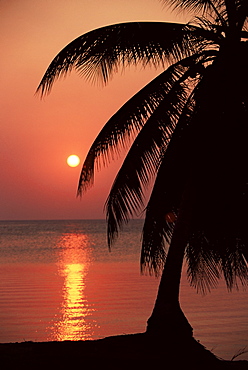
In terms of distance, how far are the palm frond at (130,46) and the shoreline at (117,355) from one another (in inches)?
157

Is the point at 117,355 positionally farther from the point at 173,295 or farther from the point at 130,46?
the point at 130,46

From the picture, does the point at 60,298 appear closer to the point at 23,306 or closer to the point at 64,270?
the point at 23,306

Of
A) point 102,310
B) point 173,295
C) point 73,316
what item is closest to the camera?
point 173,295

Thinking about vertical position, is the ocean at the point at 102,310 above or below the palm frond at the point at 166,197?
below

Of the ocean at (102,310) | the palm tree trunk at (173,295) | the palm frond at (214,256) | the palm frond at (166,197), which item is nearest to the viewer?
the palm tree trunk at (173,295)

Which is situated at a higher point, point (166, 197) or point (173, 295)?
point (166, 197)

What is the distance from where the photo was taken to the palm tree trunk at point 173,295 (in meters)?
8.84

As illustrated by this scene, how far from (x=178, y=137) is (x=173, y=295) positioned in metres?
2.45

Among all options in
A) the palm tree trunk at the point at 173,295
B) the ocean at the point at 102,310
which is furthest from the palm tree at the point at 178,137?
the ocean at the point at 102,310

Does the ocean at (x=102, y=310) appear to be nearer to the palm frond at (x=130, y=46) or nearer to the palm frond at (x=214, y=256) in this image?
the palm frond at (x=214, y=256)

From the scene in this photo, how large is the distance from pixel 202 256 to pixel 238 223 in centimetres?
98

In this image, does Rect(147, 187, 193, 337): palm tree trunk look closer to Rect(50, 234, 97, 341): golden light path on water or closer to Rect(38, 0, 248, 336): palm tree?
Rect(38, 0, 248, 336): palm tree

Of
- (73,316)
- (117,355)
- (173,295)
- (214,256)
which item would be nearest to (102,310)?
(73,316)

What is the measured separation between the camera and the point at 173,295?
898cm
